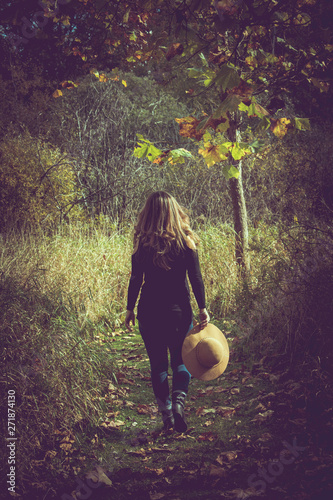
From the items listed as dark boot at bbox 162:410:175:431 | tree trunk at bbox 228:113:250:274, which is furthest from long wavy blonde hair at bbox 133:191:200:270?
tree trunk at bbox 228:113:250:274

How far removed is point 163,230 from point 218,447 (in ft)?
5.51

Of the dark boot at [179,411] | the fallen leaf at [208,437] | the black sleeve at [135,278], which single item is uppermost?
the black sleeve at [135,278]

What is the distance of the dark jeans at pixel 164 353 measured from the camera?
3.30 meters

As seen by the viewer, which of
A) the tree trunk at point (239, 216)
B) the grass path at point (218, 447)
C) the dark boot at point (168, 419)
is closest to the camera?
the grass path at point (218, 447)

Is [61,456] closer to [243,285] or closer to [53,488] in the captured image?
[53,488]

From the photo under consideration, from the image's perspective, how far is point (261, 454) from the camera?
2.99 meters

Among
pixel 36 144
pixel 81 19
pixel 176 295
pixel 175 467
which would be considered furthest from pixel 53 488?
pixel 81 19

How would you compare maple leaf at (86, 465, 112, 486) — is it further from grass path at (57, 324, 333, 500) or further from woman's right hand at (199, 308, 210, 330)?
woman's right hand at (199, 308, 210, 330)

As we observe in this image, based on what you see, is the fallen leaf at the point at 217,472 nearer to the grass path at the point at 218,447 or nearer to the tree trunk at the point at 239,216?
the grass path at the point at 218,447

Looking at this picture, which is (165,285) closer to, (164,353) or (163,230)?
(163,230)

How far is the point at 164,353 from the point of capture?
336 centimetres

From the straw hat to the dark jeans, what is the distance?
116 millimetres

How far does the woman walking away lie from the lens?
3.23 metres

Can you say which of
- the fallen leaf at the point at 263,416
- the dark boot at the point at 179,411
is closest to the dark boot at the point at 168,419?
the dark boot at the point at 179,411
